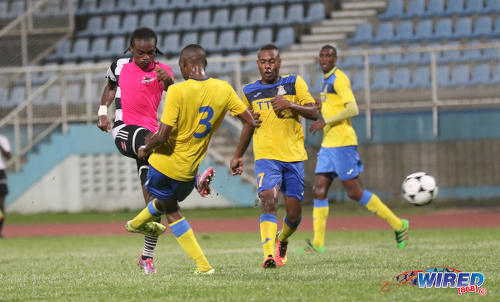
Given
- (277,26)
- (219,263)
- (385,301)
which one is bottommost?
(219,263)

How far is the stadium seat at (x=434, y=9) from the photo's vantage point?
20797 millimetres

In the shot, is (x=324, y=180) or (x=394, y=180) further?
(x=394, y=180)

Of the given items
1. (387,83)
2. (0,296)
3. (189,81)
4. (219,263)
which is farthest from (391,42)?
(0,296)

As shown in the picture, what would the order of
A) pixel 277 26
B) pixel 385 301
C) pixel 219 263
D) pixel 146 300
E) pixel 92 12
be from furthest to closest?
pixel 92 12
pixel 277 26
pixel 219 263
pixel 146 300
pixel 385 301

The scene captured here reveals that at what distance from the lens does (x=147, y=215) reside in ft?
24.0

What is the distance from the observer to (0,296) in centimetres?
611

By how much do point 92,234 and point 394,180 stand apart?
6689mm

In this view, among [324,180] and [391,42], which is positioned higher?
[391,42]

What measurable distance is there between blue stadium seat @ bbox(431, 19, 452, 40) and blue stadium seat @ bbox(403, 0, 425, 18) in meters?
0.72

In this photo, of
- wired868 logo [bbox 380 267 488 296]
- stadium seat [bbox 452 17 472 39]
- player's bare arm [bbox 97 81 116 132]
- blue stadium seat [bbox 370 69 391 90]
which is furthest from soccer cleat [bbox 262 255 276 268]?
stadium seat [bbox 452 17 472 39]

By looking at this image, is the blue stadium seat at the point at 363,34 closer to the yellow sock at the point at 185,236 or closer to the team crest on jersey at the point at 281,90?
the team crest on jersey at the point at 281,90

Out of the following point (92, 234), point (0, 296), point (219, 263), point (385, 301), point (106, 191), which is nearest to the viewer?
point (385, 301)

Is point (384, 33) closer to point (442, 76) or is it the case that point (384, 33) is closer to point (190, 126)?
point (442, 76)

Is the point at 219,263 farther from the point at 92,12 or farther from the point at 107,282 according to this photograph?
the point at 92,12
